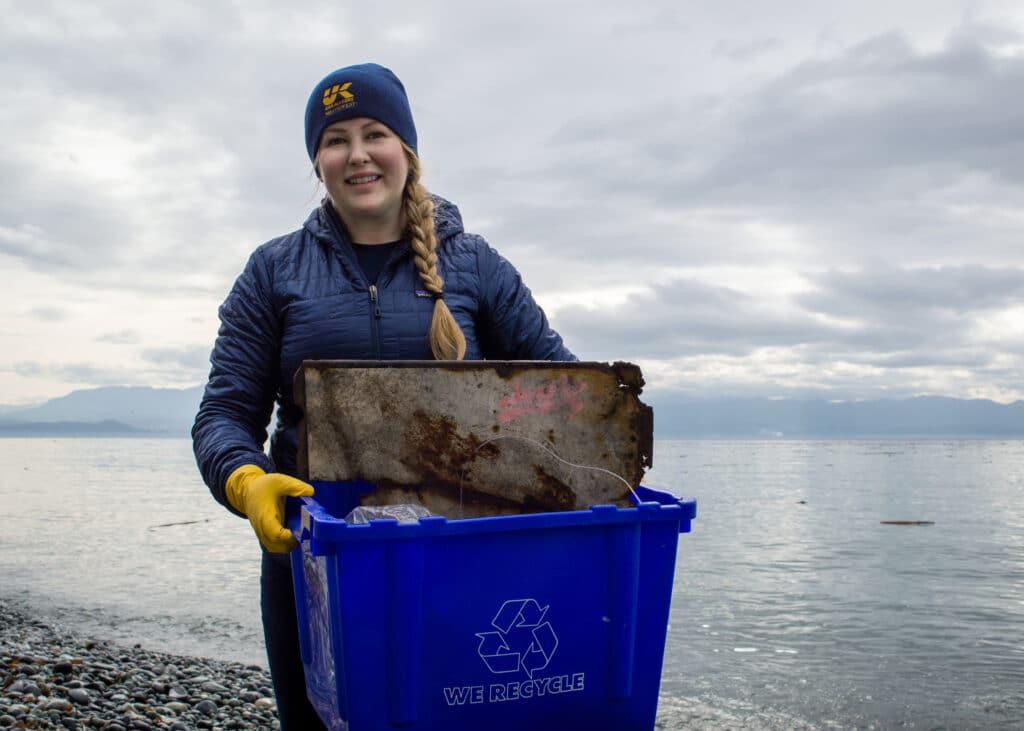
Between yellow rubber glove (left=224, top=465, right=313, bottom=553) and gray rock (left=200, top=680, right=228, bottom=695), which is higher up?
yellow rubber glove (left=224, top=465, right=313, bottom=553)

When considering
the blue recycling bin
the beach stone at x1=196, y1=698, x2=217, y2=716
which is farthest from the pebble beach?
the blue recycling bin

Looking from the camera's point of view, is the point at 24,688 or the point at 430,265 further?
A: the point at 24,688

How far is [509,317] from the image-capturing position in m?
2.77

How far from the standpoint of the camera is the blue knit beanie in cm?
255

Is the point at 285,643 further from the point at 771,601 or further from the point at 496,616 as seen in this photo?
the point at 771,601

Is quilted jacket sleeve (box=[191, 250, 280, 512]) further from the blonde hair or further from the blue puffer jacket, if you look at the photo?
the blonde hair

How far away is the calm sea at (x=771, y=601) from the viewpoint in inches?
338

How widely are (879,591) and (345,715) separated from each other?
49.1ft

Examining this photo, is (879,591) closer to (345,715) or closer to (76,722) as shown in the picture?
(76,722)

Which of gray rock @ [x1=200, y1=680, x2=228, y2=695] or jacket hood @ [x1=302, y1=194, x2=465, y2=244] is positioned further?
gray rock @ [x1=200, y1=680, x2=228, y2=695]

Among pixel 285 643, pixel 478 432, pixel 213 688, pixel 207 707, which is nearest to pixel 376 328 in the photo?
pixel 478 432

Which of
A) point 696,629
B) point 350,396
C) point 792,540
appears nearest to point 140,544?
point 696,629

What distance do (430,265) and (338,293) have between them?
27 centimetres

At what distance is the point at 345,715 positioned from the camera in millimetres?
1741
